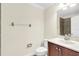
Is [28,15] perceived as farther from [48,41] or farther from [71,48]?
[71,48]

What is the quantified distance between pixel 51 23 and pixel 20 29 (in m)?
0.75

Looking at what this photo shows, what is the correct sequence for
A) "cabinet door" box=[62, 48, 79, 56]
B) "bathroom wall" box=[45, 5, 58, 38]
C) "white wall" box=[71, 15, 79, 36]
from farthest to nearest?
"bathroom wall" box=[45, 5, 58, 38] → "white wall" box=[71, 15, 79, 36] → "cabinet door" box=[62, 48, 79, 56]

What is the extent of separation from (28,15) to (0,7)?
64cm

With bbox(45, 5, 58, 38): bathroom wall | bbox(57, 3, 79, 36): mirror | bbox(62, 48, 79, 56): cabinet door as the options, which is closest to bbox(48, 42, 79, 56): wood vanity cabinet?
bbox(62, 48, 79, 56): cabinet door

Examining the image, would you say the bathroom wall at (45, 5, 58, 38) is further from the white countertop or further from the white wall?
the white wall

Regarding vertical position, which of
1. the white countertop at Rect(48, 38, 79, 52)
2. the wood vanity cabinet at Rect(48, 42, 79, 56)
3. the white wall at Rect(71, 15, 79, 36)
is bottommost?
the wood vanity cabinet at Rect(48, 42, 79, 56)

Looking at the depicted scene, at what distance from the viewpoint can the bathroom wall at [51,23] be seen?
7.26 ft

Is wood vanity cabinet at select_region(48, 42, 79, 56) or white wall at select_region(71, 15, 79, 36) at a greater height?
white wall at select_region(71, 15, 79, 36)

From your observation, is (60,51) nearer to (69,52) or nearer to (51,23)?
(69,52)

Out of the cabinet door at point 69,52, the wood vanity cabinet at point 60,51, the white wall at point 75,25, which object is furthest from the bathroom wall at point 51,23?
the cabinet door at point 69,52

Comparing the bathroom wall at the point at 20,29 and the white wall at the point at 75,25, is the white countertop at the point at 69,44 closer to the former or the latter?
the white wall at the point at 75,25

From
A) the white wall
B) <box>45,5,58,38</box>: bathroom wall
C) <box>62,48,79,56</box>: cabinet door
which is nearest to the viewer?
<box>62,48,79,56</box>: cabinet door

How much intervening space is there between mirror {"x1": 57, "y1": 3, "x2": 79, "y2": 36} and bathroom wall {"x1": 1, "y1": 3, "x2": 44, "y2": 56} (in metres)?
0.43

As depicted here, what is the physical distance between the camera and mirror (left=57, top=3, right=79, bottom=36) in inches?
76.0
